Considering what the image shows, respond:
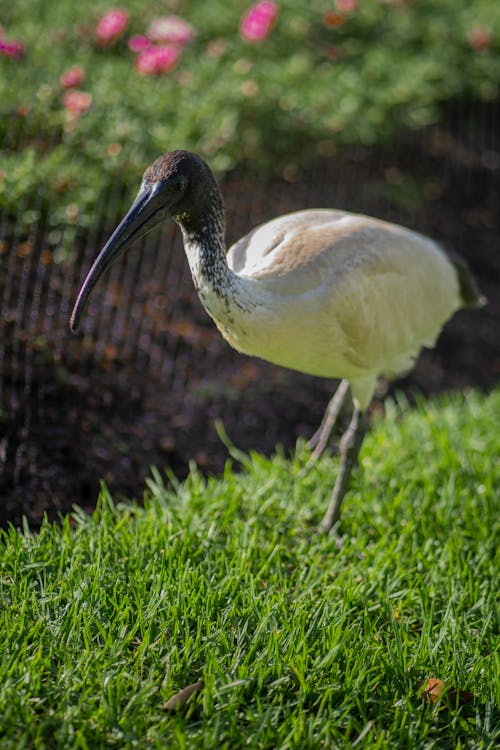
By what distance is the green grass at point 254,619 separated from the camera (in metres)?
2.47

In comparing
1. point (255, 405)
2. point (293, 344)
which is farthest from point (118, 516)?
point (255, 405)

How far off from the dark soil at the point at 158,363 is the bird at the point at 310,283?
0.83 meters

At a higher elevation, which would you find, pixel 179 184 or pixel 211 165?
pixel 211 165

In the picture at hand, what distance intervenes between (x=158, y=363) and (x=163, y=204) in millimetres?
2023

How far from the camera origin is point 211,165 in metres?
4.94

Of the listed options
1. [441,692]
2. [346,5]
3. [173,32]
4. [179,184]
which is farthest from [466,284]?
[346,5]

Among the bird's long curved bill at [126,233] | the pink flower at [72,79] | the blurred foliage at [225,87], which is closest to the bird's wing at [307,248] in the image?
the bird's long curved bill at [126,233]

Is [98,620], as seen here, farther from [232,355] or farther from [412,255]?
[232,355]

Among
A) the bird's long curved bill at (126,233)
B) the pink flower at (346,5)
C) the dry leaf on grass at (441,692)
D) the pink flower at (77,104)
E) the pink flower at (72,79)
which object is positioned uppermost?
the pink flower at (346,5)

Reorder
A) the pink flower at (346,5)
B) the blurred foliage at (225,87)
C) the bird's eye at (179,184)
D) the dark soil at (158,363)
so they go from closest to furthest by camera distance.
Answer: the bird's eye at (179,184), the dark soil at (158,363), the blurred foliage at (225,87), the pink flower at (346,5)

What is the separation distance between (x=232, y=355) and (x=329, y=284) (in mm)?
2007

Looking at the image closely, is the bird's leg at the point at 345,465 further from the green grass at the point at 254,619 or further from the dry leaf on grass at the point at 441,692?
the dry leaf on grass at the point at 441,692

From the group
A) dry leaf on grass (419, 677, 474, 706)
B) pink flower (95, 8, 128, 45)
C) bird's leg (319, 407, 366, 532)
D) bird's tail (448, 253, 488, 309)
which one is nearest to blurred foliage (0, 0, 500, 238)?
pink flower (95, 8, 128, 45)

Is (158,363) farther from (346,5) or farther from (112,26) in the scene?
(346,5)
